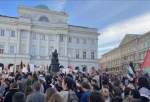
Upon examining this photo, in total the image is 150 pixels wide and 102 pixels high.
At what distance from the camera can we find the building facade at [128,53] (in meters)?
67.8

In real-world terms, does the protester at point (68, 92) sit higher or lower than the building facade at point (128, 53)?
lower

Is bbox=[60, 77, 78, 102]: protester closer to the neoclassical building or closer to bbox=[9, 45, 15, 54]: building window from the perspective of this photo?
the neoclassical building

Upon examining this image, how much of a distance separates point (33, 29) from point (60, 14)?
7.84 metres

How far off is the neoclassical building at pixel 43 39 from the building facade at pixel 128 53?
11.8 m

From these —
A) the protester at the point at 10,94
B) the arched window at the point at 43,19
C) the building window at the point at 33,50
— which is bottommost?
the protester at the point at 10,94

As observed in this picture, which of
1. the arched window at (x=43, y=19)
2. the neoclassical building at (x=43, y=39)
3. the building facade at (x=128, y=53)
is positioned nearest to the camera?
the neoclassical building at (x=43, y=39)

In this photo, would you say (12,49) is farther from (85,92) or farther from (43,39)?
(85,92)

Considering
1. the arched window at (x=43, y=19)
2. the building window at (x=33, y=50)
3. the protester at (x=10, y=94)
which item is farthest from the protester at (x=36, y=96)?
the arched window at (x=43, y=19)

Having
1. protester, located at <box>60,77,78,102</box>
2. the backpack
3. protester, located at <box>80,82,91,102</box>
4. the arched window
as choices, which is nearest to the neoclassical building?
the arched window

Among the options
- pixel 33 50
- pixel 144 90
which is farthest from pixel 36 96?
pixel 33 50

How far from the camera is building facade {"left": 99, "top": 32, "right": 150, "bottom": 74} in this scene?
67.8 meters

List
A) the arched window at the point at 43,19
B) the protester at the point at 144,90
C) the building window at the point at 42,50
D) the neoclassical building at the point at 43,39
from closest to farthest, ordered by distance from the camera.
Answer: the protester at the point at 144,90 < the neoclassical building at the point at 43,39 < the building window at the point at 42,50 < the arched window at the point at 43,19

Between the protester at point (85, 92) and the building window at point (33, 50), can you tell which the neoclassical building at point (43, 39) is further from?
the protester at point (85, 92)

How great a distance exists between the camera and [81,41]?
6344cm
